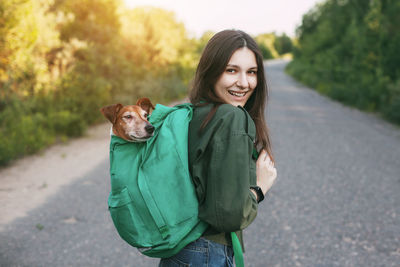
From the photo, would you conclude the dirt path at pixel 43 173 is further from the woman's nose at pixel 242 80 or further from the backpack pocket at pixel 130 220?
the woman's nose at pixel 242 80

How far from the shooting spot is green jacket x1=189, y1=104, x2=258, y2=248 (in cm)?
124

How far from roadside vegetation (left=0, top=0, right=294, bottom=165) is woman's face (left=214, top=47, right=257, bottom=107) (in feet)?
22.7

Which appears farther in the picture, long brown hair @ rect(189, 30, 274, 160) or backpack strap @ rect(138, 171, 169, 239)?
long brown hair @ rect(189, 30, 274, 160)

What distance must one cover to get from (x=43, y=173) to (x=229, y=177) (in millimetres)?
6536

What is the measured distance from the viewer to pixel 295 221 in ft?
15.6

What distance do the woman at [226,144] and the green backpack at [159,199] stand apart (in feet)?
0.18

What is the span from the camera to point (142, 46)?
16.6 m

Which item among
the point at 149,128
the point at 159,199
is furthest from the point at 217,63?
the point at 159,199

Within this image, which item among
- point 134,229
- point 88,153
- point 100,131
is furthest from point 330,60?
point 134,229

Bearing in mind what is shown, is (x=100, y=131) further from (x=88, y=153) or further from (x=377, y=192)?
(x=377, y=192)

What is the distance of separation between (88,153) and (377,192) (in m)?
6.57

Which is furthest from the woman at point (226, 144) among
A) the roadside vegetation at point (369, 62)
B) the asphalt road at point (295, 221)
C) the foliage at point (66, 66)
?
the roadside vegetation at point (369, 62)

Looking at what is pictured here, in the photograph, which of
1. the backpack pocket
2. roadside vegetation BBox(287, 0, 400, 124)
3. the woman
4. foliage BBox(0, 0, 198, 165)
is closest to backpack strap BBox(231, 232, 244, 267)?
the woman

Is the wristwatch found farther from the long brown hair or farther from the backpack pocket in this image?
the backpack pocket
